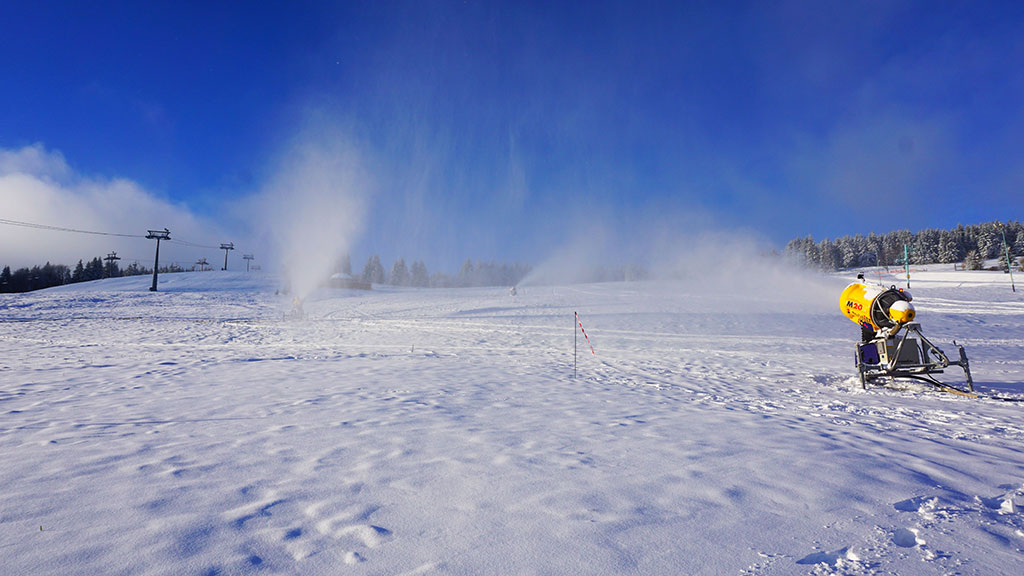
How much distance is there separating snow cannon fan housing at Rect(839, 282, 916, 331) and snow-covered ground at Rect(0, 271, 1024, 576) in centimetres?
147

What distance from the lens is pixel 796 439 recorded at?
4.93m


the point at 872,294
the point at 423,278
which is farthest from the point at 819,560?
the point at 423,278

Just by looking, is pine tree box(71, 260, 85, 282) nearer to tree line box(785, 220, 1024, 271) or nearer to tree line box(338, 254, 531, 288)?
tree line box(338, 254, 531, 288)

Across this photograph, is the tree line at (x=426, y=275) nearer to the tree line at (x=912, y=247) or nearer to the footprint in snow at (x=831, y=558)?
the tree line at (x=912, y=247)

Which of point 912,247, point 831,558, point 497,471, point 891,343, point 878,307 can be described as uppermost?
point 912,247

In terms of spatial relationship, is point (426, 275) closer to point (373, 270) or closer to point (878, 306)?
point (373, 270)

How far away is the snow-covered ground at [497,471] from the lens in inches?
97.4

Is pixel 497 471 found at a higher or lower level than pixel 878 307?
lower

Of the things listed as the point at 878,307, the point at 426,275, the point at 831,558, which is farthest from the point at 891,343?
→ the point at 426,275

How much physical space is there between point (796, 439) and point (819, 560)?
2.98 metres

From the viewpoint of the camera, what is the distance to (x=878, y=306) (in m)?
9.09

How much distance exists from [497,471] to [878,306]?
9681 millimetres

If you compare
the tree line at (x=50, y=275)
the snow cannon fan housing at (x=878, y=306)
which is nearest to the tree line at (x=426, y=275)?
the tree line at (x=50, y=275)

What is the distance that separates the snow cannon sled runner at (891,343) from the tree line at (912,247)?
353ft
